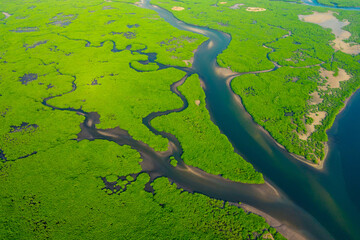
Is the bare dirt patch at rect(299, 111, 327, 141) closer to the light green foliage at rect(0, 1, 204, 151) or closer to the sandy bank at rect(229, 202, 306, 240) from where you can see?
the sandy bank at rect(229, 202, 306, 240)

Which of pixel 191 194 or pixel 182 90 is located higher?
pixel 182 90

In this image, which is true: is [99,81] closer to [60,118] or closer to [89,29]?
[60,118]

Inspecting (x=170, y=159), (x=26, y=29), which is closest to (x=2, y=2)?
(x=26, y=29)

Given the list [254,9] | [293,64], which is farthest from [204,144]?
[254,9]

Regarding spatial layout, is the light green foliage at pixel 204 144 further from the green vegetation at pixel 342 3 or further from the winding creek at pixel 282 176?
the green vegetation at pixel 342 3

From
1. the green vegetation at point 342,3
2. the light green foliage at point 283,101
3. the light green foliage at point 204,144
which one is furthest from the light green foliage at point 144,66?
the green vegetation at point 342,3

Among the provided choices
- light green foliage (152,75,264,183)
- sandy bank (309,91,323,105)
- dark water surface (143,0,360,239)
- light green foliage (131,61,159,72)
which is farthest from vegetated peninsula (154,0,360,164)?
light green foliage (131,61,159,72)
